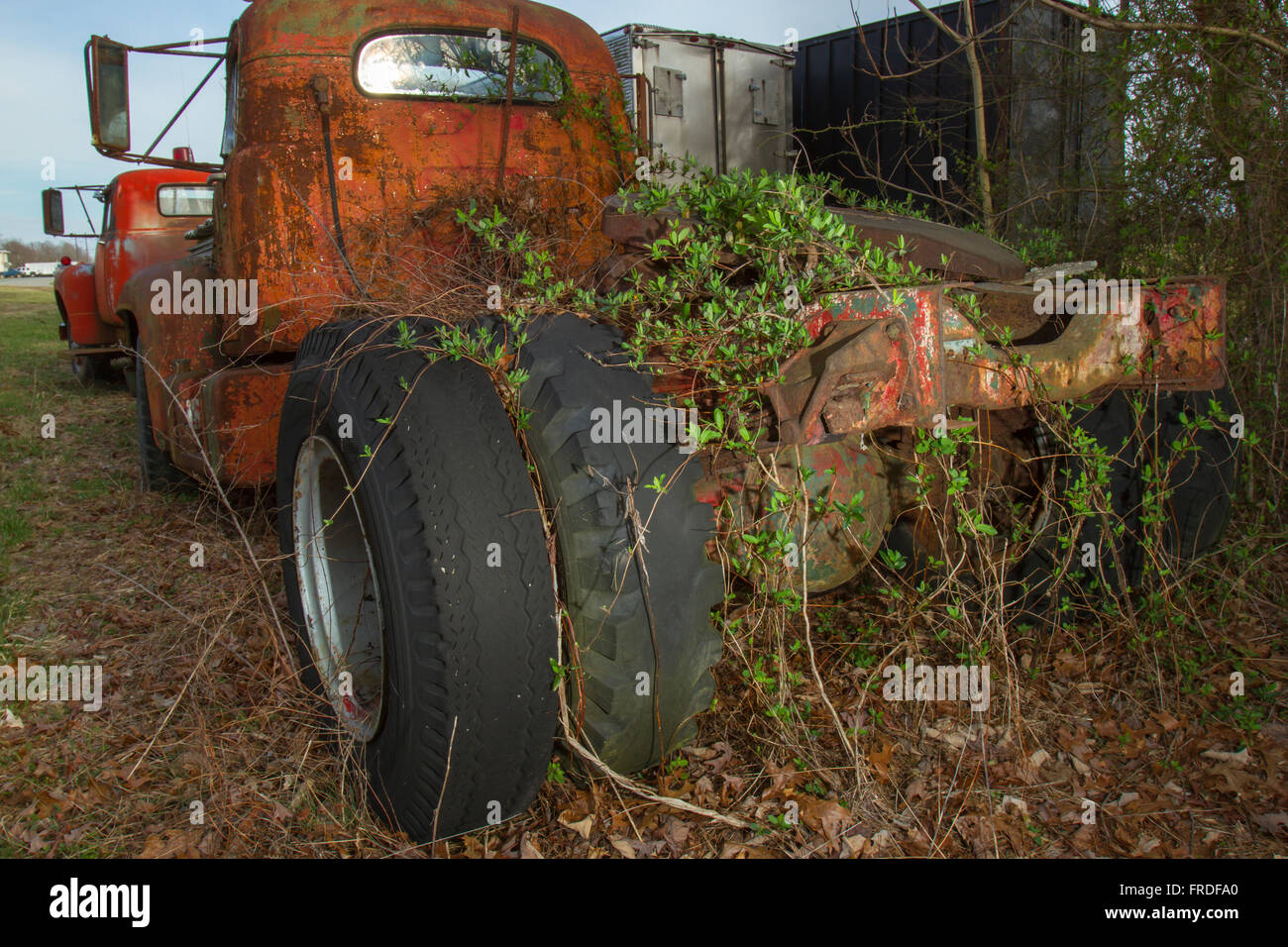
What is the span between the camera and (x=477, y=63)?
3820 millimetres

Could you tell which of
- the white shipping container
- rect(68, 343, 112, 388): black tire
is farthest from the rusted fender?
the white shipping container

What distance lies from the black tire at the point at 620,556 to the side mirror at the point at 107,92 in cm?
316

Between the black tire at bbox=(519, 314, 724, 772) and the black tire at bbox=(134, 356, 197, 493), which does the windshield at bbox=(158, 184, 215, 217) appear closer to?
the black tire at bbox=(134, 356, 197, 493)

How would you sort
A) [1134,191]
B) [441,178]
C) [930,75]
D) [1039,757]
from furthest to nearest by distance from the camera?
[930,75], [1134,191], [441,178], [1039,757]

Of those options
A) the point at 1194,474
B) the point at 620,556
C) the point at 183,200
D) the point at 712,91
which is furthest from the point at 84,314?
the point at 1194,474

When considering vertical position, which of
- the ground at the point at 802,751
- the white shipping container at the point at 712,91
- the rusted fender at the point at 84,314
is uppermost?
the white shipping container at the point at 712,91

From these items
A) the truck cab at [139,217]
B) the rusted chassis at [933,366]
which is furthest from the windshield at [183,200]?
the rusted chassis at [933,366]

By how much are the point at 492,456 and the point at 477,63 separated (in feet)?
7.97

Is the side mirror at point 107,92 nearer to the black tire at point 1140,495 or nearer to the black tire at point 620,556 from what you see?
the black tire at point 620,556

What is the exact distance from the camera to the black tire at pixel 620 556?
204 centimetres

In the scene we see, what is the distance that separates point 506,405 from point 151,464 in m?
4.55

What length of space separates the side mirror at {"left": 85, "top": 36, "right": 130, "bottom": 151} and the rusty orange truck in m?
0.03

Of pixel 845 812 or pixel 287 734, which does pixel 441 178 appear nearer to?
pixel 287 734
